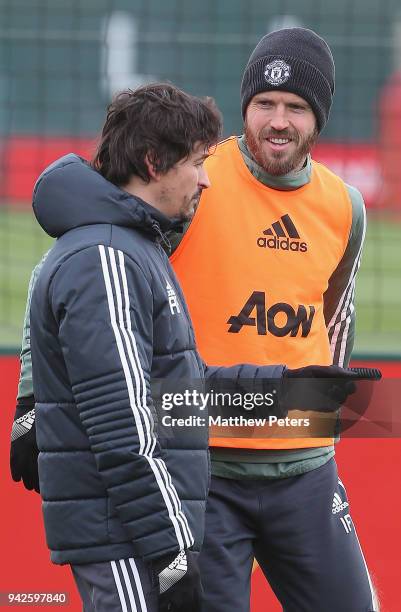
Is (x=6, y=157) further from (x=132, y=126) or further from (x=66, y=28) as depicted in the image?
(x=132, y=126)

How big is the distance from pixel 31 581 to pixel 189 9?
679 inches

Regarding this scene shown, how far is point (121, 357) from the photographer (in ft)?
8.54

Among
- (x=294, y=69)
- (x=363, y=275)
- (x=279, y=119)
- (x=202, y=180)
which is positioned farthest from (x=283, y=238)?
(x=363, y=275)

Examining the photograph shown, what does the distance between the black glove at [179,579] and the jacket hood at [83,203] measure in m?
0.73

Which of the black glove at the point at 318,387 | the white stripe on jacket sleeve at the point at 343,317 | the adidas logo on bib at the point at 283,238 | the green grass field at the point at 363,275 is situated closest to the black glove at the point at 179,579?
the black glove at the point at 318,387

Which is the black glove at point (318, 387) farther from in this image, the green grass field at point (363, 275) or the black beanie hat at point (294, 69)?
the green grass field at point (363, 275)

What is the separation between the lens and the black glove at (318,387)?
122 inches

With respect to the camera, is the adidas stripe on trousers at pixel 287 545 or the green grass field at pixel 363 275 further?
the green grass field at pixel 363 275

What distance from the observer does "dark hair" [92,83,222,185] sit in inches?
110

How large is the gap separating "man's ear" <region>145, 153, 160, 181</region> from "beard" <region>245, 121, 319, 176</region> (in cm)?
72

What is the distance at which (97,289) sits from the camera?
103 inches

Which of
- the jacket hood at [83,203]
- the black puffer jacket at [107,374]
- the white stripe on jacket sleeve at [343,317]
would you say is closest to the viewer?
the black puffer jacket at [107,374]

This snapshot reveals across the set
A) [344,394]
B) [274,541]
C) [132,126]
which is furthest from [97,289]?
[274,541]

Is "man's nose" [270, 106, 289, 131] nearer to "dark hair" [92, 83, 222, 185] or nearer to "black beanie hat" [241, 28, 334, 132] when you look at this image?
"black beanie hat" [241, 28, 334, 132]
